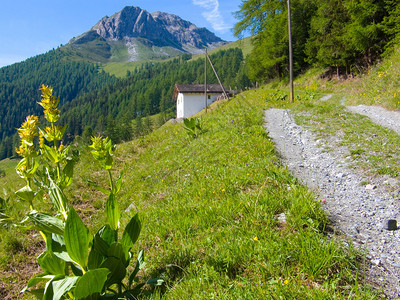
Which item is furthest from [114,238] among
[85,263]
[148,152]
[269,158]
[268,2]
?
[268,2]

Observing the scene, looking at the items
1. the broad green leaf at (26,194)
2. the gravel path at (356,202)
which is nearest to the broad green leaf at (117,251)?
the broad green leaf at (26,194)

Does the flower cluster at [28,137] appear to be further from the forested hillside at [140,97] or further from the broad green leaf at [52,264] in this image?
the forested hillside at [140,97]

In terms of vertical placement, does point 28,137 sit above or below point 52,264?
above

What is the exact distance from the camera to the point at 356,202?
361cm

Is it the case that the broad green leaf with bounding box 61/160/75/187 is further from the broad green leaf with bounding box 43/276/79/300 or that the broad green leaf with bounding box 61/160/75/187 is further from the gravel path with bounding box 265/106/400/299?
the gravel path with bounding box 265/106/400/299

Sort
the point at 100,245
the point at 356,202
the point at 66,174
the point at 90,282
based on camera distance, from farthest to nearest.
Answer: the point at 356,202
the point at 66,174
the point at 100,245
the point at 90,282

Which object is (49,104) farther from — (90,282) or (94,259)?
(90,282)

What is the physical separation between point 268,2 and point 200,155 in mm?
38510

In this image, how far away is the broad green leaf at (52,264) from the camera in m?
1.78

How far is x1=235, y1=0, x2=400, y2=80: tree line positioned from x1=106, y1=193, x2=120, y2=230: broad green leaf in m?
22.7

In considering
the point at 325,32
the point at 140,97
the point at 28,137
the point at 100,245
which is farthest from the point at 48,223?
the point at 140,97

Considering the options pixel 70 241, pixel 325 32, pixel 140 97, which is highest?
pixel 140 97

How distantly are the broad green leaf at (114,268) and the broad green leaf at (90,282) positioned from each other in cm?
25

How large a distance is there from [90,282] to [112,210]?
55 cm
